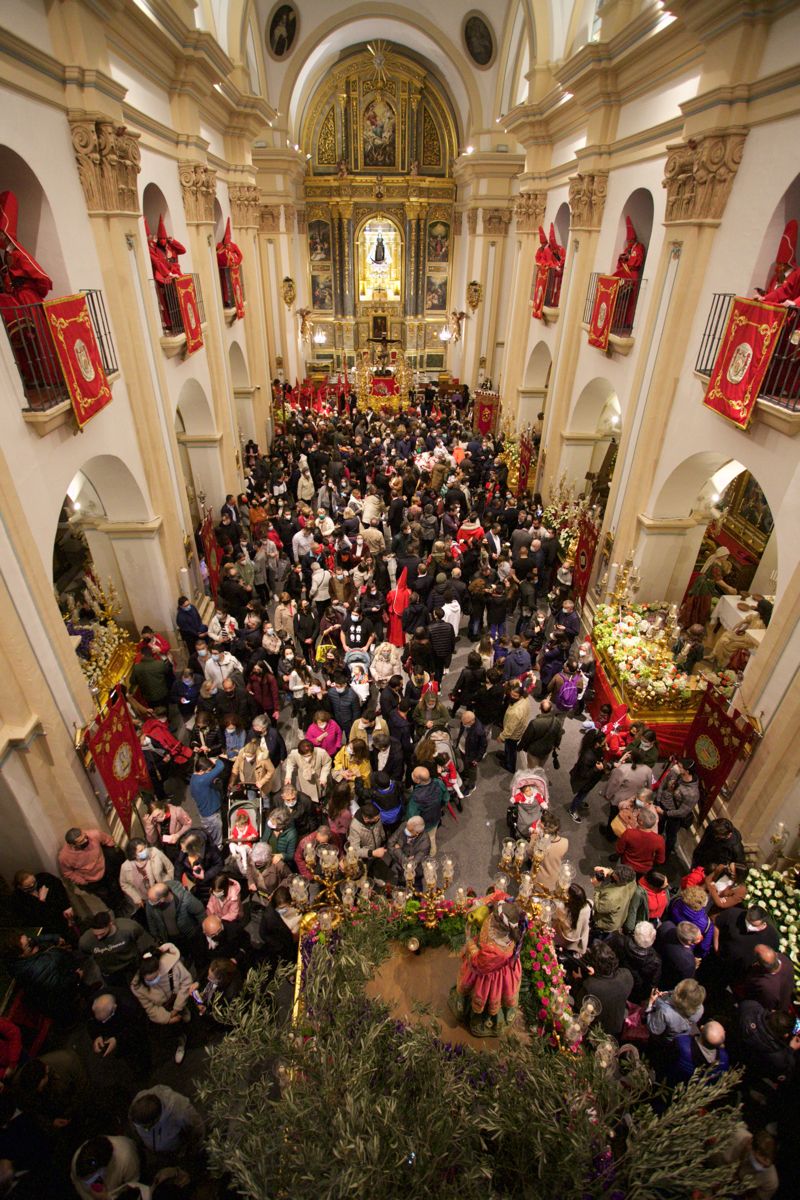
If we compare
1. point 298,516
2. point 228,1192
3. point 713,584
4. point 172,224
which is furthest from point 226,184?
point 228,1192

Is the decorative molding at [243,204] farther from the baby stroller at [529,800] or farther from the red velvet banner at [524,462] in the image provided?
the baby stroller at [529,800]

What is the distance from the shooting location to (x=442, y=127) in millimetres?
24297

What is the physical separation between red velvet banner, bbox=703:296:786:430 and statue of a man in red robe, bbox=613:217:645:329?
3198 mm

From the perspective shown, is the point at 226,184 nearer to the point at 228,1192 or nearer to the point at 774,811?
the point at 774,811

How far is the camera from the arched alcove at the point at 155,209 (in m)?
9.48

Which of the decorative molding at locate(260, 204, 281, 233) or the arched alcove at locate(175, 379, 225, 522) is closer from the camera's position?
the arched alcove at locate(175, 379, 225, 522)

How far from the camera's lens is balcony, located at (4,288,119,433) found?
5.53 m

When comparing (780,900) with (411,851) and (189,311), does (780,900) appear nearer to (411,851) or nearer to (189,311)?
(411,851)

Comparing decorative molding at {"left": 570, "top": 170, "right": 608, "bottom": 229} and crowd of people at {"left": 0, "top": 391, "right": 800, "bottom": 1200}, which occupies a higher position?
decorative molding at {"left": 570, "top": 170, "right": 608, "bottom": 229}

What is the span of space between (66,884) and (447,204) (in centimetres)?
2722

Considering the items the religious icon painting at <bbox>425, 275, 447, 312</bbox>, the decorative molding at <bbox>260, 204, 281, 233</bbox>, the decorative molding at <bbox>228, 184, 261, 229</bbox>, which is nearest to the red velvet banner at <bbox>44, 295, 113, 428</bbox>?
the decorative molding at <bbox>228, 184, 261, 229</bbox>

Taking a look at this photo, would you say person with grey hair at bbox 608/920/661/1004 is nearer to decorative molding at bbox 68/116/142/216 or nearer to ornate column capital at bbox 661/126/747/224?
ornate column capital at bbox 661/126/747/224

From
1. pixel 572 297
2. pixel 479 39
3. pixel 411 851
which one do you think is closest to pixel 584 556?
pixel 572 297

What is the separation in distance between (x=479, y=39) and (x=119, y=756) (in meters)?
21.9
